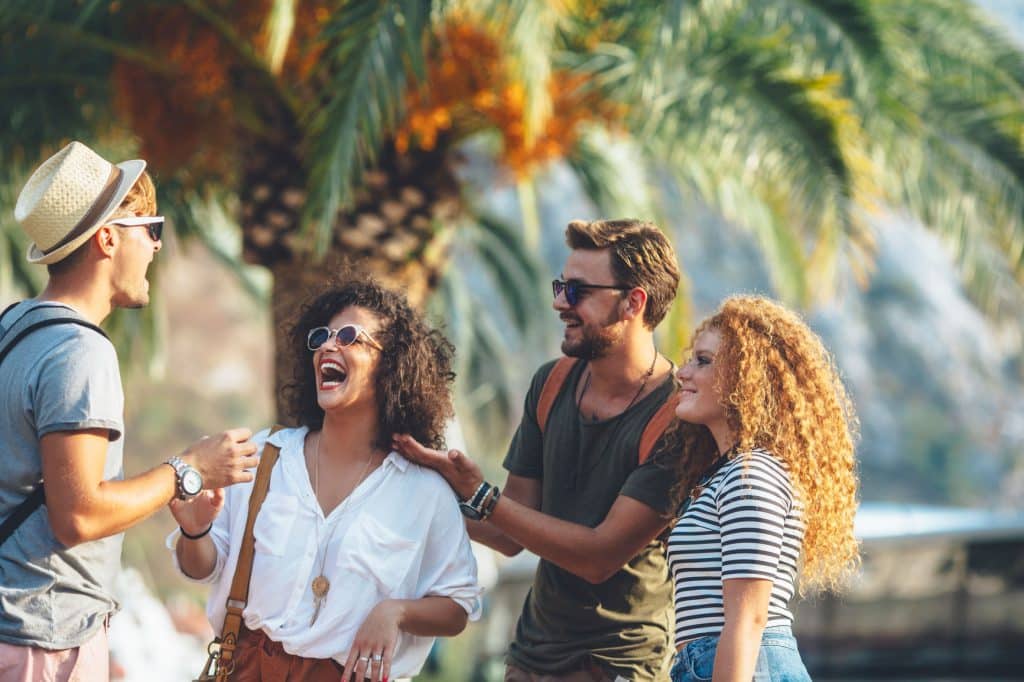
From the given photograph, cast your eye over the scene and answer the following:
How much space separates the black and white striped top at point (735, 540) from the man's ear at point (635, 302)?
0.73 m

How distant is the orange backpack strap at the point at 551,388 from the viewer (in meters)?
4.19

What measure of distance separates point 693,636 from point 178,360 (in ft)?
135

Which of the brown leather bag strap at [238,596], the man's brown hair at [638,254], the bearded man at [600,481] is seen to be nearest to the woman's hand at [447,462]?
the bearded man at [600,481]

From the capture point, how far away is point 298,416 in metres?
3.85

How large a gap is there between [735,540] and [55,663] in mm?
1593

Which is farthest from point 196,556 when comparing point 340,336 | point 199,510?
point 340,336

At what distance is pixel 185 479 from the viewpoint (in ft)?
10.6

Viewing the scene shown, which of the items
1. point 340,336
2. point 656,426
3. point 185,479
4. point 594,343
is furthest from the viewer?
point 594,343

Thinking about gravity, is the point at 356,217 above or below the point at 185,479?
above

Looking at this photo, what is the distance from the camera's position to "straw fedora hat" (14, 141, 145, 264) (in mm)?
3244

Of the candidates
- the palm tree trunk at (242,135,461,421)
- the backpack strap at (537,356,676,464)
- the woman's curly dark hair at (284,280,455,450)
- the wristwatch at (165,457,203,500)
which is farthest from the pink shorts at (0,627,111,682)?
the palm tree trunk at (242,135,461,421)

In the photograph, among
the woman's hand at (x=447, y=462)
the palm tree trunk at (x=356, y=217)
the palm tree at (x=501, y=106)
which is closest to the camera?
the woman's hand at (x=447, y=462)

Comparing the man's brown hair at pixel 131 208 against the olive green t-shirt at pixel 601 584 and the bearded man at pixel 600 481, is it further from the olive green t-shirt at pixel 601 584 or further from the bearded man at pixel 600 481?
the olive green t-shirt at pixel 601 584

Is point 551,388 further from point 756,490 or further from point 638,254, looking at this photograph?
point 756,490
